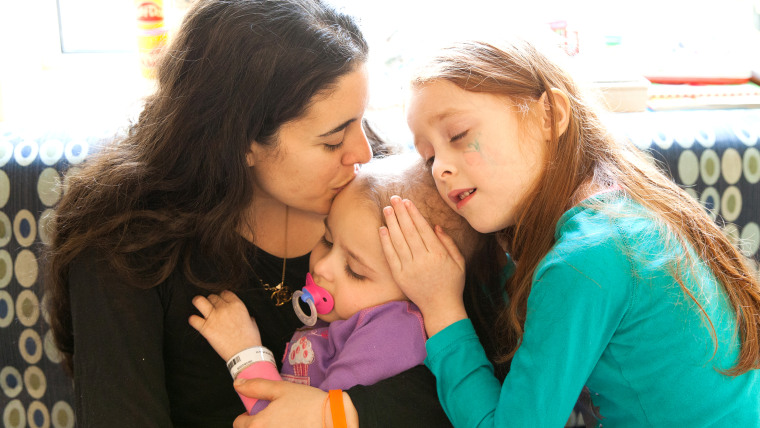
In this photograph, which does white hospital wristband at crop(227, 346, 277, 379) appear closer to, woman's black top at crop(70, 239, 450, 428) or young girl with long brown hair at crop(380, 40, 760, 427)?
woman's black top at crop(70, 239, 450, 428)

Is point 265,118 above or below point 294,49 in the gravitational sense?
below

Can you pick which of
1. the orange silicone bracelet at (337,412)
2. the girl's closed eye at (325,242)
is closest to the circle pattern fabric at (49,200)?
the girl's closed eye at (325,242)

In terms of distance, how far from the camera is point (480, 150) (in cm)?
112

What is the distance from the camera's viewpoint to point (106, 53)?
2262 millimetres

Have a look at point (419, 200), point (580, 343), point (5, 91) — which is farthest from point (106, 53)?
point (580, 343)

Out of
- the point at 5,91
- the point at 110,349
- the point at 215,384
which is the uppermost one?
the point at 5,91

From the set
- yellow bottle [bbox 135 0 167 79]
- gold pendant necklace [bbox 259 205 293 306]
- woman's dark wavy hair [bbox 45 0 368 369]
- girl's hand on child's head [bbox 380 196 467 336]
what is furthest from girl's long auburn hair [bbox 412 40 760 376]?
yellow bottle [bbox 135 0 167 79]

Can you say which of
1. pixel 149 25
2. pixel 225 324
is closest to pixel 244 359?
pixel 225 324

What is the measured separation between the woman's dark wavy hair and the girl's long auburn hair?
214mm

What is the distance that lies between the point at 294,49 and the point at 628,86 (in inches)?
38.3

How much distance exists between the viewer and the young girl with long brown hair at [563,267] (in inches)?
40.5

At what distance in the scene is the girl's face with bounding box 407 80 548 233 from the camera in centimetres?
112

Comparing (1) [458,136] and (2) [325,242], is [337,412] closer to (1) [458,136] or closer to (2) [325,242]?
(2) [325,242]

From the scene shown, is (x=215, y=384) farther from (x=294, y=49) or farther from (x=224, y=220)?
(x=294, y=49)
